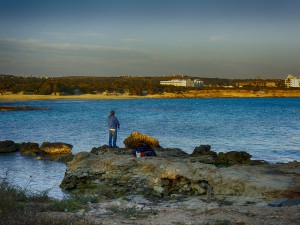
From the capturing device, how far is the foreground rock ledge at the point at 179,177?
1361 cm

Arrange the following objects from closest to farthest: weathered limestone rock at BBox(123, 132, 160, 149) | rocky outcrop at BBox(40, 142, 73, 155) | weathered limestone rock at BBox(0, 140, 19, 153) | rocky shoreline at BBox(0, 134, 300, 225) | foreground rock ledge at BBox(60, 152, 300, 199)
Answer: rocky shoreline at BBox(0, 134, 300, 225), foreground rock ledge at BBox(60, 152, 300, 199), weathered limestone rock at BBox(123, 132, 160, 149), rocky outcrop at BBox(40, 142, 73, 155), weathered limestone rock at BBox(0, 140, 19, 153)

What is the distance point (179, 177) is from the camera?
1512 cm

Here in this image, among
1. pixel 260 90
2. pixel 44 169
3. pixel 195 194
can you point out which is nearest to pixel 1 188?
pixel 195 194

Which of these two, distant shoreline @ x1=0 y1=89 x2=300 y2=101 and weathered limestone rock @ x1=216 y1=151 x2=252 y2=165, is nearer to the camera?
weathered limestone rock @ x1=216 y1=151 x2=252 y2=165

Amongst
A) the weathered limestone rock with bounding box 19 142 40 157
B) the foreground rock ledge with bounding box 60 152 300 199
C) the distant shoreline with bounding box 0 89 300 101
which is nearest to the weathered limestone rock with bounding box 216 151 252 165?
the foreground rock ledge with bounding box 60 152 300 199

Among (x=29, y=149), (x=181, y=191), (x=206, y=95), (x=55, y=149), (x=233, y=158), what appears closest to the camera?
(x=181, y=191)

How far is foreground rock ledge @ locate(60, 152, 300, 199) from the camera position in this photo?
1361 centimetres

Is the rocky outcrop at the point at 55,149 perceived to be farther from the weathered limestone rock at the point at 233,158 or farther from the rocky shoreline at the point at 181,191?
the weathered limestone rock at the point at 233,158

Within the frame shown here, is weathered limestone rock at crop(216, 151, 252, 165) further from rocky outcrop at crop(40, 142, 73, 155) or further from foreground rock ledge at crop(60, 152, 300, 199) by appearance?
rocky outcrop at crop(40, 142, 73, 155)

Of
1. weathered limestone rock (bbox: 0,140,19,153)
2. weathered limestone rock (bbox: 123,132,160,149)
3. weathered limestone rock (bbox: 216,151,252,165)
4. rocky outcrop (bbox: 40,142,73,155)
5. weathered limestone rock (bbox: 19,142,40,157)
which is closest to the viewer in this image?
weathered limestone rock (bbox: 216,151,252,165)

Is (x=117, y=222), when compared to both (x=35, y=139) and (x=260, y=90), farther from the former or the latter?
(x=260, y=90)

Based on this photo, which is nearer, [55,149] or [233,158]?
[233,158]

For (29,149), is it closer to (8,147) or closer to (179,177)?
(8,147)

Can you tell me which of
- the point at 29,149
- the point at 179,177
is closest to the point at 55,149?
the point at 29,149
